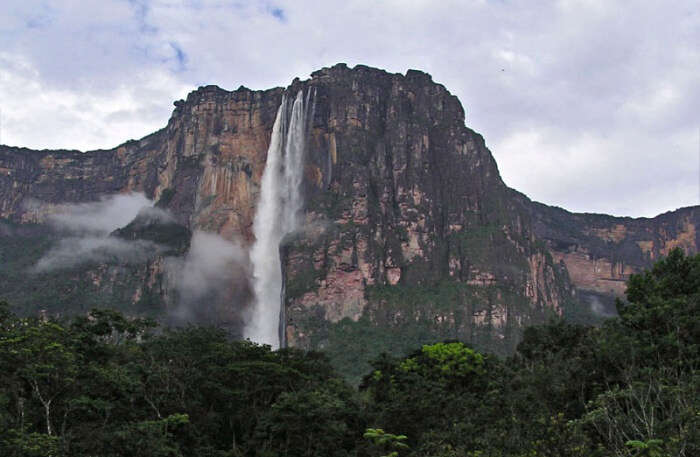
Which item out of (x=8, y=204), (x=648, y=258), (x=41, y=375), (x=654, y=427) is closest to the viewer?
(x=654, y=427)

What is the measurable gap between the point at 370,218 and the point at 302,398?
258 feet

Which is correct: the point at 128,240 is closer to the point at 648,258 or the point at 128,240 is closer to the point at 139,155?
the point at 139,155

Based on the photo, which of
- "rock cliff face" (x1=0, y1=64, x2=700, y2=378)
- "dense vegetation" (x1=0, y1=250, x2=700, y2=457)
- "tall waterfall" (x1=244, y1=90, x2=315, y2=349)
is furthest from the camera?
"tall waterfall" (x1=244, y1=90, x2=315, y2=349)

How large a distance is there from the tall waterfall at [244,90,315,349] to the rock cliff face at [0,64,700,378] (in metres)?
1.78

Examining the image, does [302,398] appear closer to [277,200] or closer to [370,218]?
[370,218]

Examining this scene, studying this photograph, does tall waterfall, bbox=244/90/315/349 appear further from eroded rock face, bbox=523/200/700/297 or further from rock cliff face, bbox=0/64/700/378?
eroded rock face, bbox=523/200/700/297

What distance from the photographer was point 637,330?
2919 centimetres

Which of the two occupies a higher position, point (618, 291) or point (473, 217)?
point (473, 217)

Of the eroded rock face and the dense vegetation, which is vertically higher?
the eroded rock face

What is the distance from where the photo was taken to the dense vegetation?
72.1 ft

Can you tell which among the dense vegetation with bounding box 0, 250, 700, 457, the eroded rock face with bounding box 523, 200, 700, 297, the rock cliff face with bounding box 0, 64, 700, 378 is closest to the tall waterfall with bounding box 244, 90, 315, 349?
A: the rock cliff face with bounding box 0, 64, 700, 378

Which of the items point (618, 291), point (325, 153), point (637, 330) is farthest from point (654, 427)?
point (618, 291)

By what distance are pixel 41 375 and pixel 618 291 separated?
13935 centimetres

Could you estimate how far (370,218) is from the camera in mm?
109125
